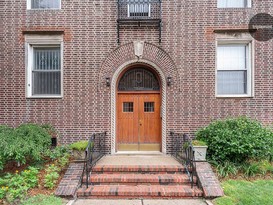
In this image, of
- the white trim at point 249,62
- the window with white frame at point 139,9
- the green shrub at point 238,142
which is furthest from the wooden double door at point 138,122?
the window with white frame at point 139,9

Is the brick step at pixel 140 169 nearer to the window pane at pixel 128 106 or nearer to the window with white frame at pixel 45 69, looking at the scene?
the window pane at pixel 128 106

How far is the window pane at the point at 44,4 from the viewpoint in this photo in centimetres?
774

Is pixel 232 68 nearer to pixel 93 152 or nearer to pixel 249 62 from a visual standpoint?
pixel 249 62

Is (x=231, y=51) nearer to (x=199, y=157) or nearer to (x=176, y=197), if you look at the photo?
(x=199, y=157)

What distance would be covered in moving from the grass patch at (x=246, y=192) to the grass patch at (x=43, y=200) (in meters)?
3.60

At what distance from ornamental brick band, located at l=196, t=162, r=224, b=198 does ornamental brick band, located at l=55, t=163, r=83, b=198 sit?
314 cm

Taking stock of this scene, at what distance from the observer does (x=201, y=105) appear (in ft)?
24.1

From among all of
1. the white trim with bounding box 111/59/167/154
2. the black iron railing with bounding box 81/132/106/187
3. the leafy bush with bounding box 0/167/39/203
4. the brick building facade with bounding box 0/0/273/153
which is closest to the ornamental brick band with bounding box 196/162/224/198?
the brick building facade with bounding box 0/0/273/153

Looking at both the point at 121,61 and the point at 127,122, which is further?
the point at 127,122

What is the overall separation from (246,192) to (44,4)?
30.0ft

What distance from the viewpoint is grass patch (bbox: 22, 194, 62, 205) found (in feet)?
14.3

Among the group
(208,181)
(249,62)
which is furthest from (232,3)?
(208,181)

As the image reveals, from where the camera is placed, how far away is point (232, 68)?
25.0ft

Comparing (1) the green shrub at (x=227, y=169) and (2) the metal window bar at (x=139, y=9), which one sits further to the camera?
(2) the metal window bar at (x=139, y=9)
